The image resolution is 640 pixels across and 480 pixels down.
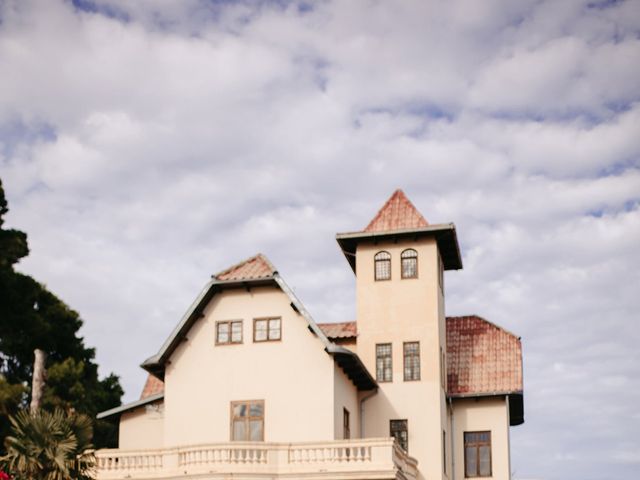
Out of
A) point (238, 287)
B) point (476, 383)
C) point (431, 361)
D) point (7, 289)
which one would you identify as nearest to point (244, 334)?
point (238, 287)

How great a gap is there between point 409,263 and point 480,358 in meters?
4.99

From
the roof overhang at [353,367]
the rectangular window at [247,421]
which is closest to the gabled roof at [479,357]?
the roof overhang at [353,367]

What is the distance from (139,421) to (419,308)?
11652mm

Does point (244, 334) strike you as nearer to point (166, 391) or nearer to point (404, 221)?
point (166, 391)

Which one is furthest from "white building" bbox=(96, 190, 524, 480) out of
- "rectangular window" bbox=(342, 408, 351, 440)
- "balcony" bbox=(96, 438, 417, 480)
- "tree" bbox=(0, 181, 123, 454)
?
"tree" bbox=(0, 181, 123, 454)

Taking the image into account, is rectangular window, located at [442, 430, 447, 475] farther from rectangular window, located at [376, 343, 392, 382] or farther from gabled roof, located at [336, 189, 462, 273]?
gabled roof, located at [336, 189, 462, 273]

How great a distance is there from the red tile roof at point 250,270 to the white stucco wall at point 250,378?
2.29 feet

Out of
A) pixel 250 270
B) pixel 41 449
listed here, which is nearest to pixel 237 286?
pixel 250 270

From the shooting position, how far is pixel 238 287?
3444 centimetres

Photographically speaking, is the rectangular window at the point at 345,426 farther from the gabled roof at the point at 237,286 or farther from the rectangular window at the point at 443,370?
the rectangular window at the point at 443,370

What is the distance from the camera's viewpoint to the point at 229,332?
113 ft

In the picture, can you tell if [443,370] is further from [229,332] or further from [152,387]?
[152,387]

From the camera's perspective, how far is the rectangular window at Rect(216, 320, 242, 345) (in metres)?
34.2

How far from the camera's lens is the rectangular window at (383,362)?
37.5 metres
